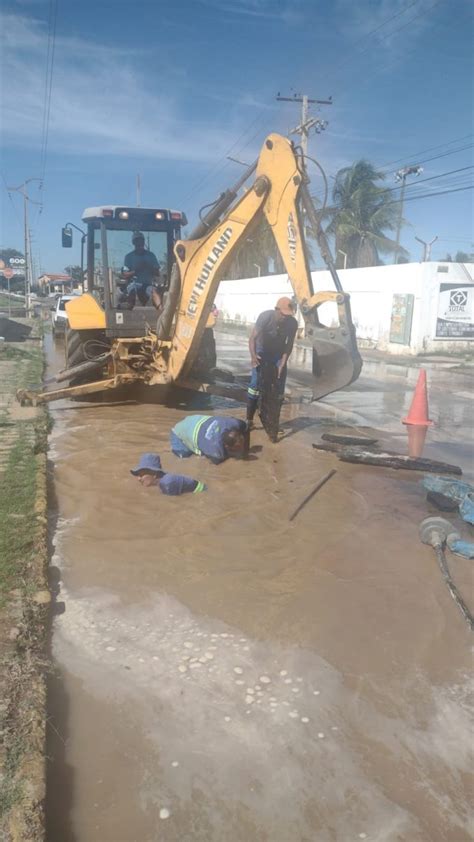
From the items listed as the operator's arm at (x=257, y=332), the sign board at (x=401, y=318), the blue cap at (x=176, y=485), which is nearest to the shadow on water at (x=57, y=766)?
the blue cap at (x=176, y=485)

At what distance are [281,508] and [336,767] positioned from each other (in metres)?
2.95

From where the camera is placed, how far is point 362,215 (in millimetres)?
37531

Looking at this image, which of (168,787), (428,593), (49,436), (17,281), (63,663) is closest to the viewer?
(168,787)

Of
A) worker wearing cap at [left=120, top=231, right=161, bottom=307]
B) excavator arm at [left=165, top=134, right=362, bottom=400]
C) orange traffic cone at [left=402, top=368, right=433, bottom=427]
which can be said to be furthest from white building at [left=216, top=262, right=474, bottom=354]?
excavator arm at [left=165, top=134, right=362, bottom=400]

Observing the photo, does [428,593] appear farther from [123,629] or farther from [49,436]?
[49,436]

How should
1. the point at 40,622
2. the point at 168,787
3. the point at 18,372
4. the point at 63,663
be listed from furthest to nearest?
the point at 18,372, the point at 40,622, the point at 63,663, the point at 168,787

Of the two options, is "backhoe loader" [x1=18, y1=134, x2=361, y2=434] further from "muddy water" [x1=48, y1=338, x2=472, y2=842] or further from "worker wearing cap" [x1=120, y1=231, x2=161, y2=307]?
"muddy water" [x1=48, y1=338, x2=472, y2=842]

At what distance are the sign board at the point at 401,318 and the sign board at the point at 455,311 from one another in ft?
3.12

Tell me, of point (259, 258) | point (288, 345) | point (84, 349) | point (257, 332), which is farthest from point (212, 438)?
point (259, 258)

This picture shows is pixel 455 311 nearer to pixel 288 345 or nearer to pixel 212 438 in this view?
pixel 288 345

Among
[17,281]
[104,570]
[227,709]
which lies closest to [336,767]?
[227,709]

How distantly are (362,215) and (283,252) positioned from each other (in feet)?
107

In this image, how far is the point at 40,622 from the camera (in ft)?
11.2

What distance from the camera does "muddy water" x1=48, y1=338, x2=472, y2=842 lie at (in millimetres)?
2393
